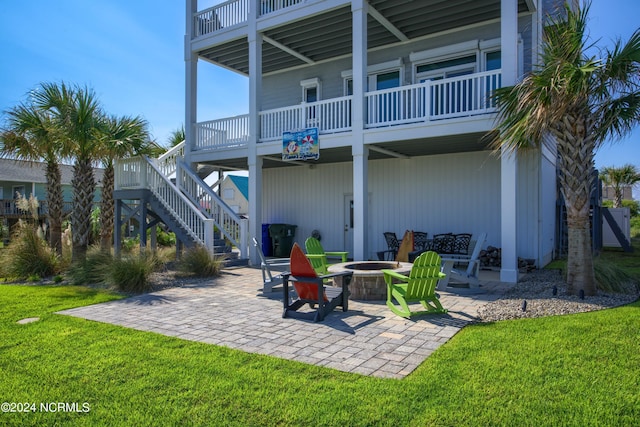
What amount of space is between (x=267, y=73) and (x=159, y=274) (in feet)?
30.6

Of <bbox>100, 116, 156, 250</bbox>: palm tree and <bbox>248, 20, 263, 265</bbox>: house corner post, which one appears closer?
<bbox>100, 116, 156, 250</bbox>: palm tree

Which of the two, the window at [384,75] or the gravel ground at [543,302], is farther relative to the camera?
the window at [384,75]

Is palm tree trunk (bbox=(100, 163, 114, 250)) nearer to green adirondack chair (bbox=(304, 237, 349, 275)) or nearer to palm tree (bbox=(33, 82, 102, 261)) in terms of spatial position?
palm tree (bbox=(33, 82, 102, 261))

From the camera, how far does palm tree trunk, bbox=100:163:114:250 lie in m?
12.0

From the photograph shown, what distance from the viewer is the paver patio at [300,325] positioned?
4.55 meters

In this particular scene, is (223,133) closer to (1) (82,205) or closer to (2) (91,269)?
(1) (82,205)

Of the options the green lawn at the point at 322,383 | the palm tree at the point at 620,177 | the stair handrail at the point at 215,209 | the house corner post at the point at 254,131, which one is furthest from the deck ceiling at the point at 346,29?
the palm tree at the point at 620,177

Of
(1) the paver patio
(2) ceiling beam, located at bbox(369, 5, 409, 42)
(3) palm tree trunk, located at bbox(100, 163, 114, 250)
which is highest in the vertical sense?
(2) ceiling beam, located at bbox(369, 5, 409, 42)

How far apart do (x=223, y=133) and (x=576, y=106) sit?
32.7 ft

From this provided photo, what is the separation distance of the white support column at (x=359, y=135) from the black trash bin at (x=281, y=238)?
5122 mm

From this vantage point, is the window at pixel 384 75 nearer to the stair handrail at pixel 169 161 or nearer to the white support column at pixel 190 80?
the white support column at pixel 190 80

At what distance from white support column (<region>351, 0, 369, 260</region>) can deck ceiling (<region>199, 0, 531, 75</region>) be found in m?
0.54

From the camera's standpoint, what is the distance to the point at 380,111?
12766 mm

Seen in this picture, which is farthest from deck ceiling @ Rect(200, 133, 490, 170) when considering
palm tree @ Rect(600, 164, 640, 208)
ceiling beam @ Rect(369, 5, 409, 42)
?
palm tree @ Rect(600, 164, 640, 208)
